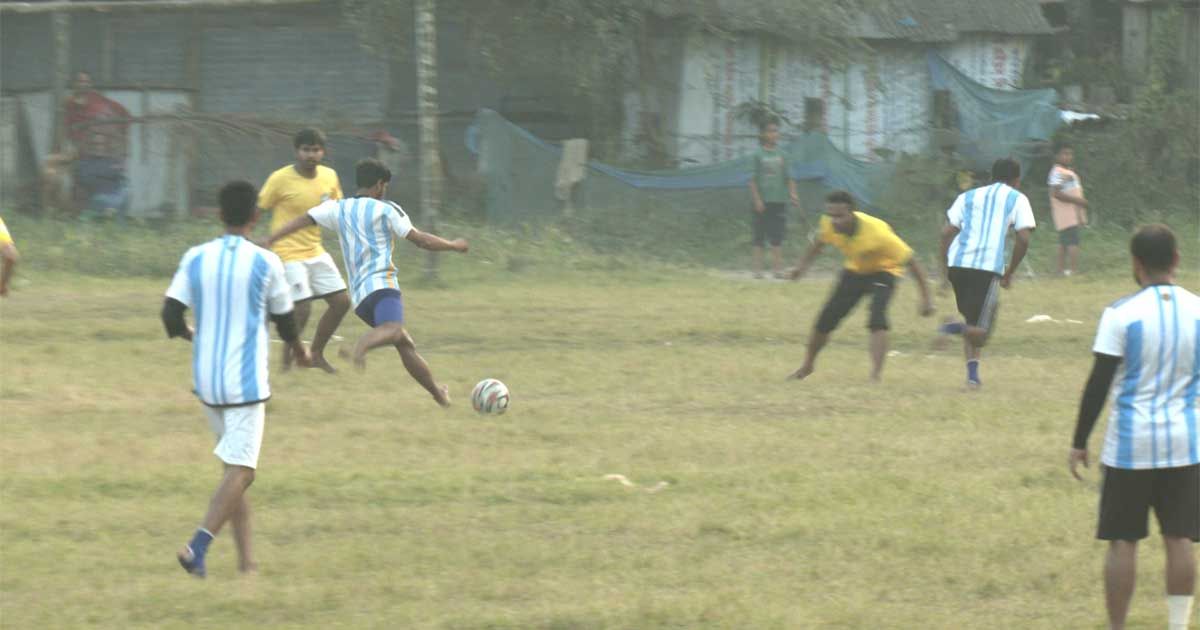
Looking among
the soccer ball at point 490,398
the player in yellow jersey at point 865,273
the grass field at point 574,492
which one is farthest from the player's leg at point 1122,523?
the player in yellow jersey at point 865,273

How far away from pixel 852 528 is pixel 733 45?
19.5m

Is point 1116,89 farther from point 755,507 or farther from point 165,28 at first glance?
point 755,507

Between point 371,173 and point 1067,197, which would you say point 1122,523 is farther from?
point 1067,197

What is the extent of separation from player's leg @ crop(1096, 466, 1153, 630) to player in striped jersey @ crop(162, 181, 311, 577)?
324 cm

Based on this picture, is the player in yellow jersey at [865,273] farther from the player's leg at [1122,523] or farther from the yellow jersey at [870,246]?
the player's leg at [1122,523]

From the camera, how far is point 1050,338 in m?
15.4

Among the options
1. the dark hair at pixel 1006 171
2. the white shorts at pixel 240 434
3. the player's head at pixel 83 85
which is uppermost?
the player's head at pixel 83 85

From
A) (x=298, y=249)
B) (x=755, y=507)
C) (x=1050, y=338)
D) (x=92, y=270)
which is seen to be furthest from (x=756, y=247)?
(x=755, y=507)

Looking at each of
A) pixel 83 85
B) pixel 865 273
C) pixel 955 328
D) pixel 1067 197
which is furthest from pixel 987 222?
pixel 83 85

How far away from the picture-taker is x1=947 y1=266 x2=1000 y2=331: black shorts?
40.4ft

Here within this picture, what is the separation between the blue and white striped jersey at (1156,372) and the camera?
5793 millimetres

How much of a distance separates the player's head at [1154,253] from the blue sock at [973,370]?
6.55 m

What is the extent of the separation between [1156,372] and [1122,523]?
55cm

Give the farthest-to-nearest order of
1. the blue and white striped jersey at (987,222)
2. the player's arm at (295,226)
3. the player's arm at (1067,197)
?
the player's arm at (1067,197)
the blue and white striped jersey at (987,222)
the player's arm at (295,226)
